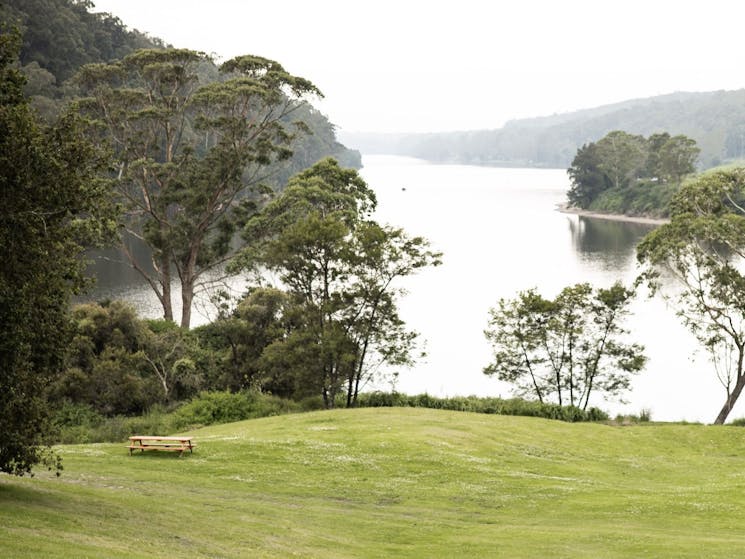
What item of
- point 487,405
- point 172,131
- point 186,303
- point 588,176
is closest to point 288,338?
point 487,405

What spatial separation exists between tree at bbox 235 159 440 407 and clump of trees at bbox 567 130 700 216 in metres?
103

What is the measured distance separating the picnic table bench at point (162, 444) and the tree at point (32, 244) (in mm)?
7507

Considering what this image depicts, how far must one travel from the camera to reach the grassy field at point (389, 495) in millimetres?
14352

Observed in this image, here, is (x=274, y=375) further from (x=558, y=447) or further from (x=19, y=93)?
(x=19, y=93)

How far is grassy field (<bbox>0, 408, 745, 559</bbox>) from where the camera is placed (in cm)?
1435

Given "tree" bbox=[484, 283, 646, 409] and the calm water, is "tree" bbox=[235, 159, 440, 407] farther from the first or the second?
the calm water

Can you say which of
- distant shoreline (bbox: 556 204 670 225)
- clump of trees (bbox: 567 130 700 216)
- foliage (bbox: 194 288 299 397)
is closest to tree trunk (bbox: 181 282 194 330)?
foliage (bbox: 194 288 299 397)

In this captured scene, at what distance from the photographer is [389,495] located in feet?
65.4

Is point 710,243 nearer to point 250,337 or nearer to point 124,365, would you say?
point 250,337

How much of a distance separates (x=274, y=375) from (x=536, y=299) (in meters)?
13.7

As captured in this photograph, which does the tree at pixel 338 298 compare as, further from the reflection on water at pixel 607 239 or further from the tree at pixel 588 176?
the tree at pixel 588 176

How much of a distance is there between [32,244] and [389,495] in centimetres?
1068

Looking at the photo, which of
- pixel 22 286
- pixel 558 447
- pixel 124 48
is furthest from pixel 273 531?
pixel 124 48

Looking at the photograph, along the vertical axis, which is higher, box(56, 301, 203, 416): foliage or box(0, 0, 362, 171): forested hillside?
box(0, 0, 362, 171): forested hillside
